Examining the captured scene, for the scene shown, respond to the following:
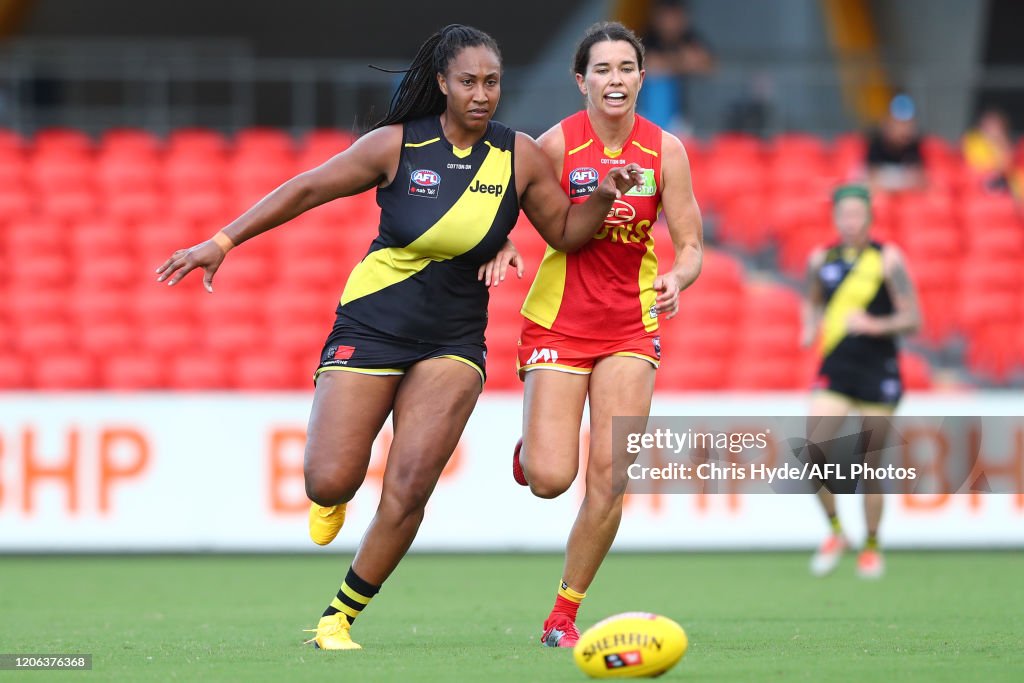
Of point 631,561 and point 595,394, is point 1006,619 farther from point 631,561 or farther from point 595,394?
point 631,561

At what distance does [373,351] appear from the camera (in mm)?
6441

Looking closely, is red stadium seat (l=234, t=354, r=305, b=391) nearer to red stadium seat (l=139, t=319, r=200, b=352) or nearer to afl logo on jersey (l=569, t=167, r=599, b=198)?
red stadium seat (l=139, t=319, r=200, b=352)

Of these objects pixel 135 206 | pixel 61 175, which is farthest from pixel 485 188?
pixel 61 175

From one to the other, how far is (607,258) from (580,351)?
16.7 inches

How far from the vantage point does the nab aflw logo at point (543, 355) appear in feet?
22.0

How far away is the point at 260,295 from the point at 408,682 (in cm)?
991

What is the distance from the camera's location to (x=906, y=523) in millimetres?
12484

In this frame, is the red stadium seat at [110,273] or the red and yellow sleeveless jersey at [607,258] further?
the red stadium seat at [110,273]

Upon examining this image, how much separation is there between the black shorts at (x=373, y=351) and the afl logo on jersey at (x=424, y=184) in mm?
602

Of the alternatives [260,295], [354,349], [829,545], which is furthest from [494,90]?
[260,295]

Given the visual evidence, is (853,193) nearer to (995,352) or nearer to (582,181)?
(582,181)

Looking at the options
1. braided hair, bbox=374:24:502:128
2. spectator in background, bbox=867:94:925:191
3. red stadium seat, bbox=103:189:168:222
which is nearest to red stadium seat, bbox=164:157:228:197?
red stadium seat, bbox=103:189:168:222

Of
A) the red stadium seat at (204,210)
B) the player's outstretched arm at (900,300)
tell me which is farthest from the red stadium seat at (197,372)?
the player's outstretched arm at (900,300)

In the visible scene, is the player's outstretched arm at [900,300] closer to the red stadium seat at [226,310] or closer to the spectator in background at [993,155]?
the red stadium seat at [226,310]
